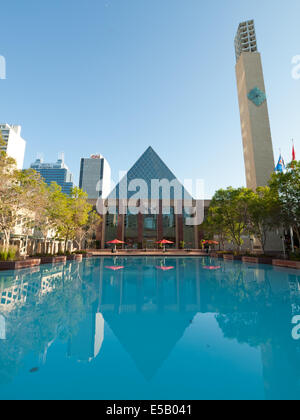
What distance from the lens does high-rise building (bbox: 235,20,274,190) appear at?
38312 mm

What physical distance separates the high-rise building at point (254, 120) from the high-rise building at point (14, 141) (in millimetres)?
87476

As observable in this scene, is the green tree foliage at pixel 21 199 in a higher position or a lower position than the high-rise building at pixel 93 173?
lower

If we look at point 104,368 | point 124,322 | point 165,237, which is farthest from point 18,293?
point 165,237

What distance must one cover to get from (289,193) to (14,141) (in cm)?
10891

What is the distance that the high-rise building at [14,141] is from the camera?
90.0 meters

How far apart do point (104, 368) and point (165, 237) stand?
1782 inches

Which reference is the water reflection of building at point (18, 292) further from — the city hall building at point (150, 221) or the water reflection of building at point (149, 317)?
the city hall building at point (150, 221)

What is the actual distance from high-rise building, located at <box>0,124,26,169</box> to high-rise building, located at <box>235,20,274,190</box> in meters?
87.5

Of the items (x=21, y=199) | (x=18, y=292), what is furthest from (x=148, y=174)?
(x=18, y=292)

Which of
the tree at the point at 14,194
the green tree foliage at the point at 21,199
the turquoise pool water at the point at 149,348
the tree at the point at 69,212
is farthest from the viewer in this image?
the tree at the point at 69,212

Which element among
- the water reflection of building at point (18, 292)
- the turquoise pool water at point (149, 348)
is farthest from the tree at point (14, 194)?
the turquoise pool water at point (149, 348)

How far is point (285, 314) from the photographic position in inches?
229

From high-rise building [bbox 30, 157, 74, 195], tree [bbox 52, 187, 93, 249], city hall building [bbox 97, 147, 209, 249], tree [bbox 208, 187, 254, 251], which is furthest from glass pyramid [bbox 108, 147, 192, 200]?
high-rise building [bbox 30, 157, 74, 195]
